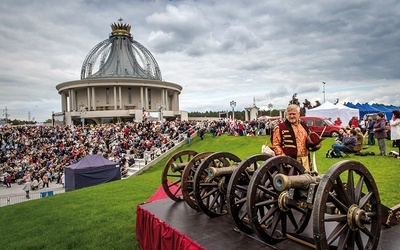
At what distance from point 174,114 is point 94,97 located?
1664cm

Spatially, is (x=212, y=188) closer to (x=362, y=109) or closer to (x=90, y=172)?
(x=90, y=172)

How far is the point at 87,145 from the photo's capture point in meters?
28.2

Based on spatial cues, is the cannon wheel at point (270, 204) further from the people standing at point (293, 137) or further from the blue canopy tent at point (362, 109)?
the blue canopy tent at point (362, 109)

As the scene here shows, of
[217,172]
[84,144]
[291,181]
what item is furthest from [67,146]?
[291,181]

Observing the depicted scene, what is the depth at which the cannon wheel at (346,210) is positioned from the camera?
9.18ft

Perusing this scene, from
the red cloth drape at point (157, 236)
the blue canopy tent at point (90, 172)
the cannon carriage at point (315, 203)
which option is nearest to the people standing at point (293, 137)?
the cannon carriage at point (315, 203)

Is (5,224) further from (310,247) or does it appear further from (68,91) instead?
(68,91)

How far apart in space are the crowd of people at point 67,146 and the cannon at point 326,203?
19.5 meters

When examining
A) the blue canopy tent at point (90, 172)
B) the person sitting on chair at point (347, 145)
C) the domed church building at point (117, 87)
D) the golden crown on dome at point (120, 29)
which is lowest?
the blue canopy tent at point (90, 172)

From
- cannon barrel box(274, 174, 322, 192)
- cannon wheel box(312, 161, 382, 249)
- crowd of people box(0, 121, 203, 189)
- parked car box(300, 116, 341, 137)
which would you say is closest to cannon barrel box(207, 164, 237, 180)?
cannon barrel box(274, 174, 322, 192)

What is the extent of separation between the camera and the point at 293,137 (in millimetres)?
4953

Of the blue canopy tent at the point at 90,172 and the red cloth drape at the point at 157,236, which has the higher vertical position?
the red cloth drape at the point at 157,236

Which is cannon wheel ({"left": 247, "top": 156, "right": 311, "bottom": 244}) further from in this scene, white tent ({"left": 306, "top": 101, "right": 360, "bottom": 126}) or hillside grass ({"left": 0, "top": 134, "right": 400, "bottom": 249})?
white tent ({"left": 306, "top": 101, "right": 360, "bottom": 126})

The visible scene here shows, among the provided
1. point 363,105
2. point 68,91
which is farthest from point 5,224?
point 68,91
